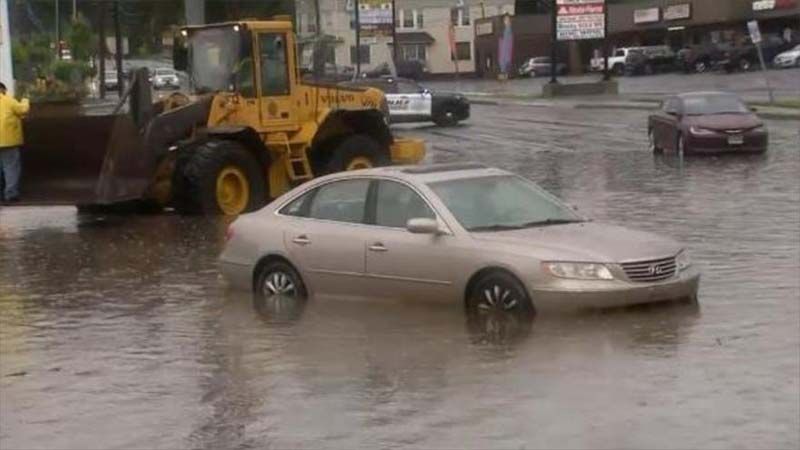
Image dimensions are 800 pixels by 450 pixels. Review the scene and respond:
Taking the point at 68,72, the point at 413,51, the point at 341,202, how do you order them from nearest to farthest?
1. the point at 341,202
2. the point at 68,72
3. the point at 413,51

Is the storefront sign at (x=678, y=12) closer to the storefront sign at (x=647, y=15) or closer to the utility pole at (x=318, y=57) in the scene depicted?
the storefront sign at (x=647, y=15)

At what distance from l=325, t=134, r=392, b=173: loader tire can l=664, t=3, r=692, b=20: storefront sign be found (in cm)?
8114

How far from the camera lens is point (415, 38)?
121 meters

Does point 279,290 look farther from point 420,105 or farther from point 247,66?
point 420,105

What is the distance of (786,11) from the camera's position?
324 feet

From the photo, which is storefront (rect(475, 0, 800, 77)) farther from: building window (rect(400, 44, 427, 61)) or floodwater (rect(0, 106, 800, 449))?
floodwater (rect(0, 106, 800, 449))

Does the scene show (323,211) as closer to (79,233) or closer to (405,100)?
(79,233)

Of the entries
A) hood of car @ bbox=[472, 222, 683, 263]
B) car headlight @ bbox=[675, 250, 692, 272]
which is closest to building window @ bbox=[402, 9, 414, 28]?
hood of car @ bbox=[472, 222, 683, 263]

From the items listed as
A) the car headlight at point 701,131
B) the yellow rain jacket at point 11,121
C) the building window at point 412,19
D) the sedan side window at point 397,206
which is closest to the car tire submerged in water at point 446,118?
the car headlight at point 701,131

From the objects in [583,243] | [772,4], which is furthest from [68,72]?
[772,4]

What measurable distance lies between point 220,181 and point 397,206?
9.75 metres

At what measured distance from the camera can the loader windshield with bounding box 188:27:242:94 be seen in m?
24.1

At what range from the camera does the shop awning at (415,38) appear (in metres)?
121

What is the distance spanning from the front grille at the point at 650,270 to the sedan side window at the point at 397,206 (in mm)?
1861
